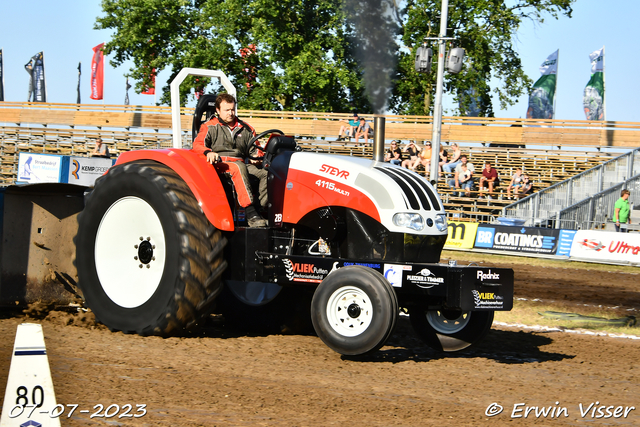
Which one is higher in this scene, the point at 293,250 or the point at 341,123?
the point at 341,123

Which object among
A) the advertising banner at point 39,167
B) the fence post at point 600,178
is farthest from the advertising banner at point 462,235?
the advertising banner at point 39,167

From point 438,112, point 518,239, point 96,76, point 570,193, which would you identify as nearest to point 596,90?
point 570,193

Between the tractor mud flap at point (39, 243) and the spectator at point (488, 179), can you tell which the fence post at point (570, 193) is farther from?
the tractor mud flap at point (39, 243)

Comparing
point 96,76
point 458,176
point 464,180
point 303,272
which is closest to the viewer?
point 303,272

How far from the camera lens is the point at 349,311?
19.0 ft

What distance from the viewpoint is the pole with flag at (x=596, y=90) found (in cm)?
3403

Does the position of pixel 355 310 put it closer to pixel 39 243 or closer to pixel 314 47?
pixel 39 243

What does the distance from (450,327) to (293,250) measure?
1.60 meters

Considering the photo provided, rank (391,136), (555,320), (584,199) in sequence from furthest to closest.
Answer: (391,136), (584,199), (555,320)

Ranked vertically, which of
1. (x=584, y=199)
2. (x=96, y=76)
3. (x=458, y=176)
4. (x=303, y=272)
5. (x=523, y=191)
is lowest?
(x=303, y=272)

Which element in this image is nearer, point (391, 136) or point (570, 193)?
point (570, 193)

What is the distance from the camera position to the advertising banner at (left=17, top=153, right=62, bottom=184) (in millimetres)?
21891

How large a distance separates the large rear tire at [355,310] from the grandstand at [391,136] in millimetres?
18097

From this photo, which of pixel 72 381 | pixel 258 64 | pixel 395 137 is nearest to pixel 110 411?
pixel 72 381
